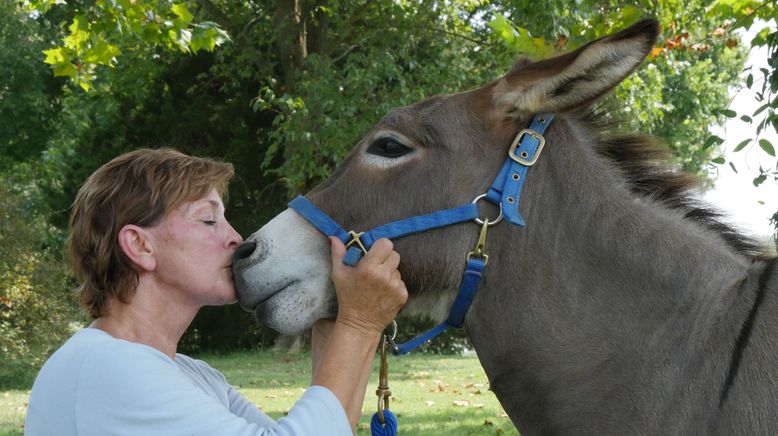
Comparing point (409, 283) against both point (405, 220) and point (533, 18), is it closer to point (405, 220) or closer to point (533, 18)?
point (405, 220)

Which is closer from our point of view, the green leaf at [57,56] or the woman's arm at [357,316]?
the woman's arm at [357,316]

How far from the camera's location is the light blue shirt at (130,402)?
2.07 metres

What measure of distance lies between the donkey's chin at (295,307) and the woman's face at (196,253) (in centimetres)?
14

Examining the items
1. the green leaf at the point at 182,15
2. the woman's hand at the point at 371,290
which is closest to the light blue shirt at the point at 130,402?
the woman's hand at the point at 371,290

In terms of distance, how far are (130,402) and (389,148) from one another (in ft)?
4.02

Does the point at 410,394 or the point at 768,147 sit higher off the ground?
the point at 768,147

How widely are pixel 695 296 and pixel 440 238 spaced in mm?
801

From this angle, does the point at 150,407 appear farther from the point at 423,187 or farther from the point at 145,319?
the point at 423,187

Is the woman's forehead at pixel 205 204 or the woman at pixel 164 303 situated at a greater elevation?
the woman's forehead at pixel 205 204

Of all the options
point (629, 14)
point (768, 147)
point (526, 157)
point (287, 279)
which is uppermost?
point (629, 14)

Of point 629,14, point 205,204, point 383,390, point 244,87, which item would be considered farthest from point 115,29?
point 244,87

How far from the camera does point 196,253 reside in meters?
2.55

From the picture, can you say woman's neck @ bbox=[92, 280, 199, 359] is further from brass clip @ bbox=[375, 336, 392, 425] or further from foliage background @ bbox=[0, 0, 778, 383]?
foliage background @ bbox=[0, 0, 778, 383]

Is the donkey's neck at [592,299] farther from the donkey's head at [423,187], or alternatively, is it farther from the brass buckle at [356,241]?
the brass buckle at [356,241]
